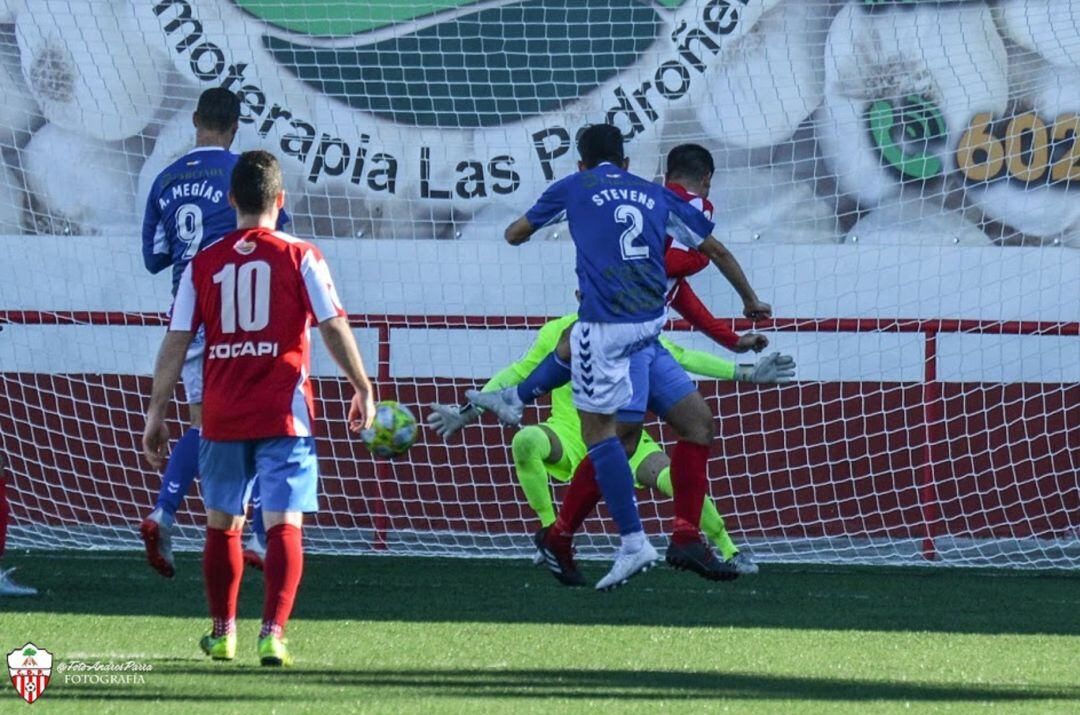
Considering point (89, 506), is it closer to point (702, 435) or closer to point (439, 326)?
point (439, 326)

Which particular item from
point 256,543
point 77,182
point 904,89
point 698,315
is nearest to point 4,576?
point 256,543

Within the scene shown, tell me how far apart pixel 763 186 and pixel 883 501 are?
1.90m

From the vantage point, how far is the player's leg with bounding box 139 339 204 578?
6789mm

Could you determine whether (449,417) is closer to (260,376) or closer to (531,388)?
(531,388)

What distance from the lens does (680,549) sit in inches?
266

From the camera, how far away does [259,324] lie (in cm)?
513

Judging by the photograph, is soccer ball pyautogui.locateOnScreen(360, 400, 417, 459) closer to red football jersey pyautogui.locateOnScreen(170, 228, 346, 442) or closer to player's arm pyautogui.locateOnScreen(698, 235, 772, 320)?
player's arm pyautogui.locateOnScreen(698, 235, 772, 320)

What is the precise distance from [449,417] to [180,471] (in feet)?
3.80

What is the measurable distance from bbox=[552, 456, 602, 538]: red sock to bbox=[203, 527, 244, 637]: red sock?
1.91m

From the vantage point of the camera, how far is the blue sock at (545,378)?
7.48 metres

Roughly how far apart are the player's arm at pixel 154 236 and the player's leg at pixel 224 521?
206 centimetres

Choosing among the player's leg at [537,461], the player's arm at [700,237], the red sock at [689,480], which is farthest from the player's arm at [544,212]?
the player's leg at [537,461]

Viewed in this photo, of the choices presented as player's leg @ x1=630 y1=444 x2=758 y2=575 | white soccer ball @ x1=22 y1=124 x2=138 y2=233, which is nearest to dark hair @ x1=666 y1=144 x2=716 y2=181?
player's leg @ x1=630 y1=444 x2=758 y2=575

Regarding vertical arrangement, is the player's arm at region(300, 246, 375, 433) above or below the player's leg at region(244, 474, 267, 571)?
above
